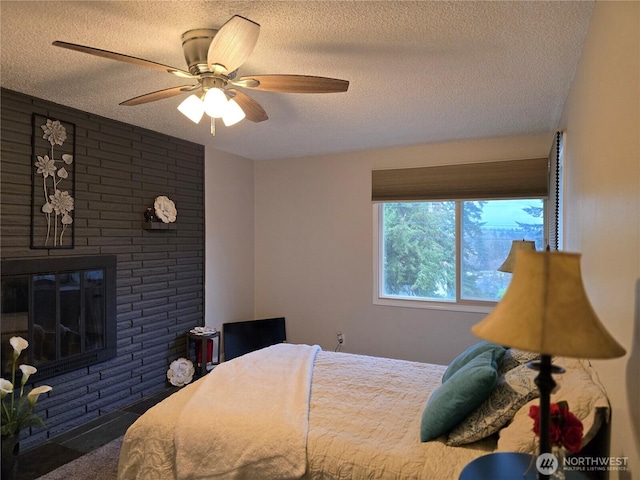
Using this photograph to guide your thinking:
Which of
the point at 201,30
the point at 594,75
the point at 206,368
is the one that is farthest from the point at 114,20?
the point at 206,368

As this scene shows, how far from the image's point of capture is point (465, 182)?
403 cm

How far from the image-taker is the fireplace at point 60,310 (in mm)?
2684

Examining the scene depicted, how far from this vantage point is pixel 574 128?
89.4 inches

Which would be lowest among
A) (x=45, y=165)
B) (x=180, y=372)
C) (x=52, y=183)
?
(x=180, y=372)

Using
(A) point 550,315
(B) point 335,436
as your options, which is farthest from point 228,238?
(A) point 550,315

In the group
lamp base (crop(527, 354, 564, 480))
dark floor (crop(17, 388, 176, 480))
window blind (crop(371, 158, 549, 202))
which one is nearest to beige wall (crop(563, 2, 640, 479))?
lamp base (crop(527, 354, 564, 480))

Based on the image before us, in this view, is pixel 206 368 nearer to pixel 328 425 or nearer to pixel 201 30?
pixel 328 425

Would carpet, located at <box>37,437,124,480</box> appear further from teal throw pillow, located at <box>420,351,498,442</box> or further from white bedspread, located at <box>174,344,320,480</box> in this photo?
teal throw pillow, located at <box>420,351,498,442</box>

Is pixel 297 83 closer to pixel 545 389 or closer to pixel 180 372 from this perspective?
pixel 545 389

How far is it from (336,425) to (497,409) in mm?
722

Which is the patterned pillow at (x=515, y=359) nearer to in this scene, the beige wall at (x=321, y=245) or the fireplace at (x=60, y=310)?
the beige wall at (x=321, y=245)

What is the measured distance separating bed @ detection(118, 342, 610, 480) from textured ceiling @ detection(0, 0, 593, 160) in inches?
59.8

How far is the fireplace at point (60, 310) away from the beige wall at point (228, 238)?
1.16m

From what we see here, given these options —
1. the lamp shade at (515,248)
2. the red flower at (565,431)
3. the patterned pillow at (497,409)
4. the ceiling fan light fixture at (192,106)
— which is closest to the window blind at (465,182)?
the lamp shade at (515,248)
